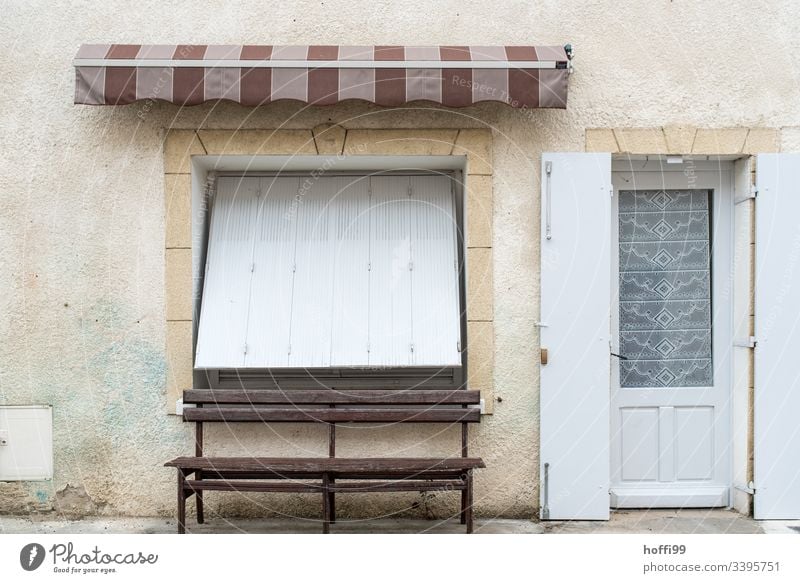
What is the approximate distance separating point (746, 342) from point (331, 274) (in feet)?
9.35

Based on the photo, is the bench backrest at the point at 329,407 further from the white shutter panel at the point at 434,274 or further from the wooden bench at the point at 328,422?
the white shutter panel at the point at 434,274

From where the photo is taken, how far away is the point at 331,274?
588cm

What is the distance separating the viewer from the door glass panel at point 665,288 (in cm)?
595

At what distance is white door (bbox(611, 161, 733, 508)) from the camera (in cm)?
592

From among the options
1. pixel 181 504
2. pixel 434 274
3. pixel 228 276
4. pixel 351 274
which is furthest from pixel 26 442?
pixel 434 274

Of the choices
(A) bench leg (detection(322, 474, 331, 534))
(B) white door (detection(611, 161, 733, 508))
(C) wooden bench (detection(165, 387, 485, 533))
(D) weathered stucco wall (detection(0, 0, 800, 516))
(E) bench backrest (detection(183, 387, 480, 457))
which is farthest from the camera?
(B) white door (detection(611, 161, 733, 508))

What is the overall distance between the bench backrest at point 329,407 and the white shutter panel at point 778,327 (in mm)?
1954

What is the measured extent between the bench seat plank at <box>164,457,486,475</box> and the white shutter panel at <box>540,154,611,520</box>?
2.34 feet

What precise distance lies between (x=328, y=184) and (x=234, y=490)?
2.22 m

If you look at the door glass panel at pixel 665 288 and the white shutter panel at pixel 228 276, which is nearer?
the white shutter panel at pixel 228 276

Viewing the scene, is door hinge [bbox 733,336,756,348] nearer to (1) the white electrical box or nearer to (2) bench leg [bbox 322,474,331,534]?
(2) bench leg [bbox 322,474,331,534]

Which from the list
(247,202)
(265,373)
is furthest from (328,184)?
(265,373)

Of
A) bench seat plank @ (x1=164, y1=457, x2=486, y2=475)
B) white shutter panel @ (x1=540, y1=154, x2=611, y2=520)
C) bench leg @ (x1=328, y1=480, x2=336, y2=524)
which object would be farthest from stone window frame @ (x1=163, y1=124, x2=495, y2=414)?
bench leg @ (x1=328, y1=480, x2=336, y2=524)

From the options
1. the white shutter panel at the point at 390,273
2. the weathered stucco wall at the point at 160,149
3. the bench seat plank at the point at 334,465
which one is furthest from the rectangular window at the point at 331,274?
the bench seat plank at the point at 334,465
